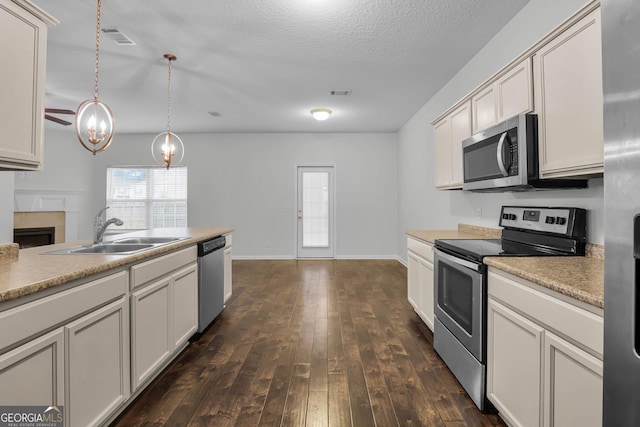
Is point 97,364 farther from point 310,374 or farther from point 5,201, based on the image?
point 5,201

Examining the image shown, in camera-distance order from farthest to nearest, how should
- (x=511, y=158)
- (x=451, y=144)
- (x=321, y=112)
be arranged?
(x=321, y=112), (x=451, y=144), (x=511, y=158)

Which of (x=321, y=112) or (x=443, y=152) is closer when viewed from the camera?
(x=443, y=152)

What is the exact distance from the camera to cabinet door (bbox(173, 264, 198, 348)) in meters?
2.36

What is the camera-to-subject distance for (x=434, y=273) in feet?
8.38

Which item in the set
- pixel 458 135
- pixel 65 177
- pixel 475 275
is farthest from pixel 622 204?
pixel 65 177

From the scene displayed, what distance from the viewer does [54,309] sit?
1259 millimetres

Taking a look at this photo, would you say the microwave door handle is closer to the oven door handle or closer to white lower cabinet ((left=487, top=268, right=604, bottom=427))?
the oven door handle

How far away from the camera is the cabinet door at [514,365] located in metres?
1.36

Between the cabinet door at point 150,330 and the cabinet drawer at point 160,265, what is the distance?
55 millimetres

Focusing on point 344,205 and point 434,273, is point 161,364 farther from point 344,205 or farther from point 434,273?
point 344,205

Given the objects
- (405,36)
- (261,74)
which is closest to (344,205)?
(261,74)

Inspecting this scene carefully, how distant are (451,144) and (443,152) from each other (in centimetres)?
21

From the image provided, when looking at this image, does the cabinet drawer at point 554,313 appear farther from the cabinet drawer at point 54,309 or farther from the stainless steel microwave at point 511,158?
the cabinet drawer at point 54,309

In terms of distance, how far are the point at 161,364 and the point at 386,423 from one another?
4.64 feet
